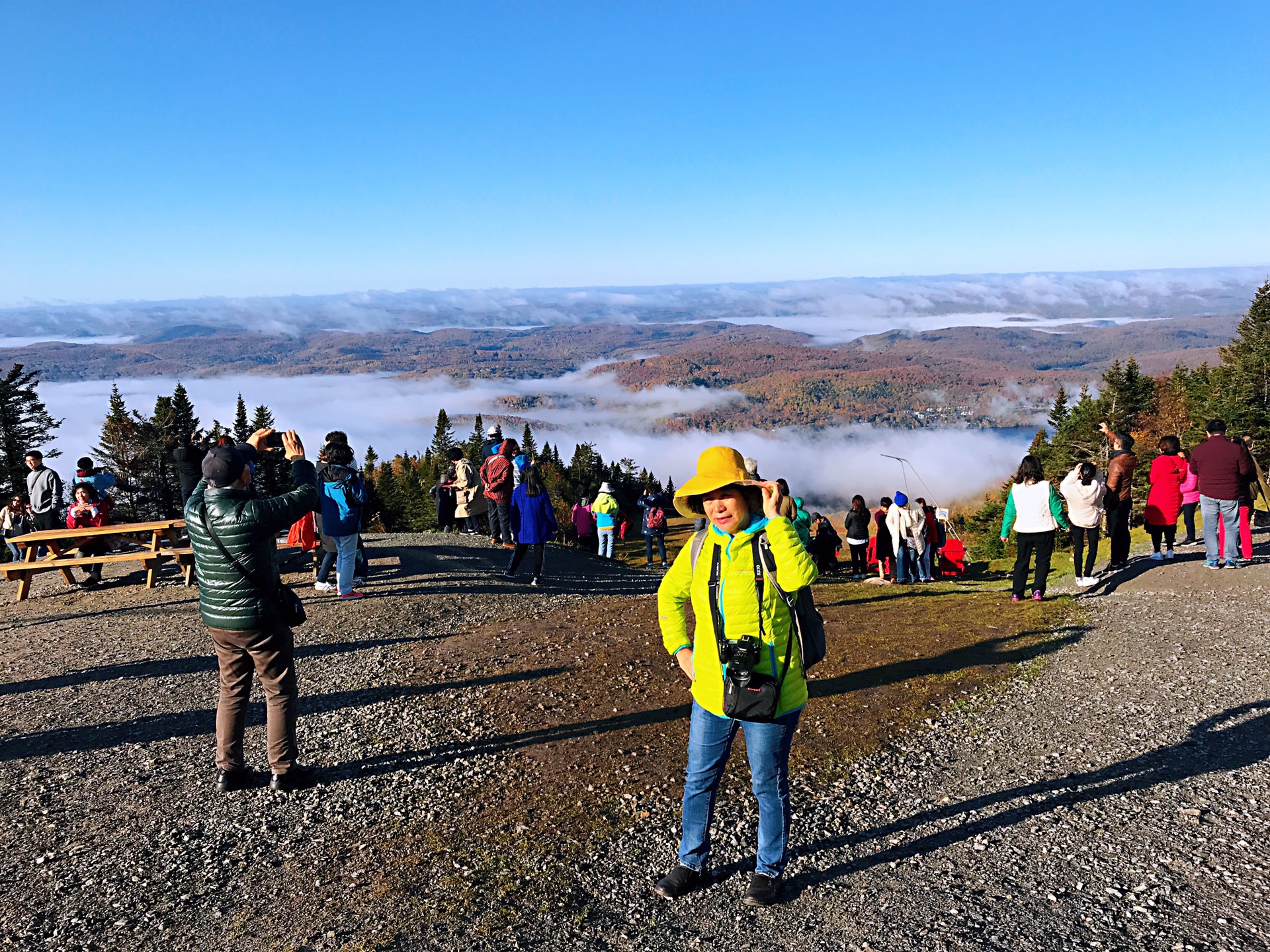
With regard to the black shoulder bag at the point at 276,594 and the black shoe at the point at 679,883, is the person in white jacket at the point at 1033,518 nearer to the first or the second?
the black shoe at the point at 679,883

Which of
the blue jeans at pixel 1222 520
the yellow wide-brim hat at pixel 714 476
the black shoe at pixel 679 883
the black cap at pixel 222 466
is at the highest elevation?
the yellow wide-brim hat at pixel 714 476

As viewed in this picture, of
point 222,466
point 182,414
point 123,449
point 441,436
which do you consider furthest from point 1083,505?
point 441,436

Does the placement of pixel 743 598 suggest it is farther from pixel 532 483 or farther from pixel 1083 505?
pixel 1083 505

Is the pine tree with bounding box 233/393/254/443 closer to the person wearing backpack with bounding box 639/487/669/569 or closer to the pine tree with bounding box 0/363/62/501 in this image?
the pine tree with bounding box 0/363/62/501

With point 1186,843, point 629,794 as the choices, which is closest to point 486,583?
point 629,794

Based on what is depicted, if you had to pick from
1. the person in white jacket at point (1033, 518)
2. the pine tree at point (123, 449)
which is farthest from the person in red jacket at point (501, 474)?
the pine tree at point (123, 449)

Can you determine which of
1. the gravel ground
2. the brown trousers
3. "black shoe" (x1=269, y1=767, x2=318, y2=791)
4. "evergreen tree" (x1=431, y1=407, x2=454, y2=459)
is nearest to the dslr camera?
the gravel ground
